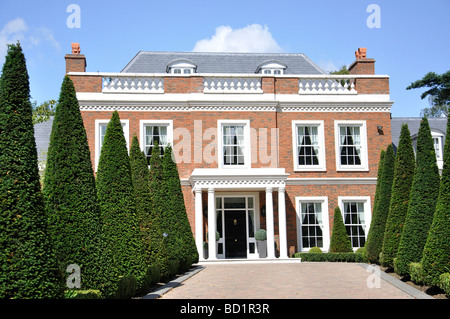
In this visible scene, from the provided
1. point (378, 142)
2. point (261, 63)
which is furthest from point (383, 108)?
point (261, 63)

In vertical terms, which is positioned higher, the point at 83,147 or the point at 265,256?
the point at 83,147

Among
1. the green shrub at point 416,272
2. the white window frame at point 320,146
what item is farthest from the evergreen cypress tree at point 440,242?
the white window frame at point 320,146

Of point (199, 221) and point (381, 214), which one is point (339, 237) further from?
point (199, 221)

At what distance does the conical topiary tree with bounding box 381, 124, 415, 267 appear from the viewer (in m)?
14.6

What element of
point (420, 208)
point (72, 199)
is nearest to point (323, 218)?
point (420, 208)

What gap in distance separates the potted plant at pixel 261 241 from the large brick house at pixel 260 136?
1.25ft

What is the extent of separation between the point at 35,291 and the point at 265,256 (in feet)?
59.3

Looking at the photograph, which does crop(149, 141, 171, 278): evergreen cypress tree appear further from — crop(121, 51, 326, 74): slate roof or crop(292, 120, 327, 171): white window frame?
crop(121, 51, 326, 74): slate roof

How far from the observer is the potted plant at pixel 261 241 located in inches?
923

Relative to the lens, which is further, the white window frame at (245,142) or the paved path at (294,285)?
the white window frame at (245,142)

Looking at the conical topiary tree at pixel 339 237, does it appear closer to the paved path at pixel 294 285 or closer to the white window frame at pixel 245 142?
the white window frame at pixel 245 142

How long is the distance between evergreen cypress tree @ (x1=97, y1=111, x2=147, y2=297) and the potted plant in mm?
12428
